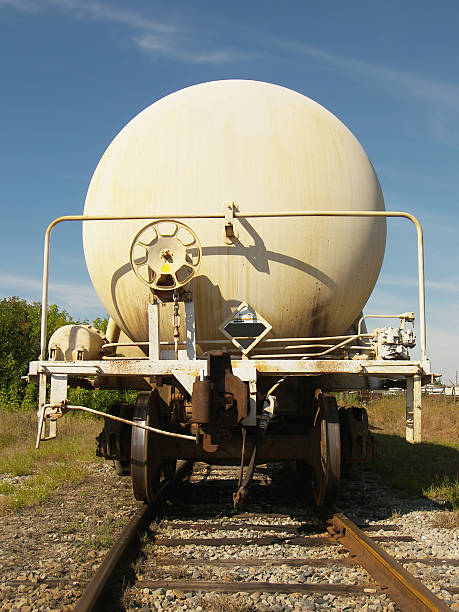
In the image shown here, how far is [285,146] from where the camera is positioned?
5.73 meters

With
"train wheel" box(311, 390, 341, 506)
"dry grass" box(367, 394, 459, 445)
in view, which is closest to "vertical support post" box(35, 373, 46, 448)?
"train wheel" box(311, 390, 341, 506)

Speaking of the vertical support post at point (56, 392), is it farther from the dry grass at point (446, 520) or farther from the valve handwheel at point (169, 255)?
the dry grass at point (446, 520)

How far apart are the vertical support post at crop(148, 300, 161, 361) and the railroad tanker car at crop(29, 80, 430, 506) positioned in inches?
0.8

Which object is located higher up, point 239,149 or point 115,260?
point 239,149

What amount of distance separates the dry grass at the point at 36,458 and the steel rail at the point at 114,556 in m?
1.57

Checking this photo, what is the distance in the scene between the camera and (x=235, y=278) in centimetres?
557

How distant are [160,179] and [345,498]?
4153mm

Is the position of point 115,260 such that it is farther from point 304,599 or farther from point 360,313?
point 304,599

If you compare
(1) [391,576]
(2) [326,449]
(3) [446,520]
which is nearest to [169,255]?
(2) [326,449]

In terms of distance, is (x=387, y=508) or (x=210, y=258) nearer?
(x=210, y=258)

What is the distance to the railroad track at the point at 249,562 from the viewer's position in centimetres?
376

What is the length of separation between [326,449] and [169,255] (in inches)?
88.0

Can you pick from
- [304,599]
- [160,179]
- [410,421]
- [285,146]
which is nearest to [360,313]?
[410,421]

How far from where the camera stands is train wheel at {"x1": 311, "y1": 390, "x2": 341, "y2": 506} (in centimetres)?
554
